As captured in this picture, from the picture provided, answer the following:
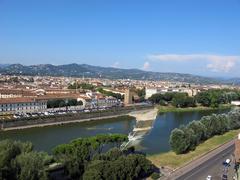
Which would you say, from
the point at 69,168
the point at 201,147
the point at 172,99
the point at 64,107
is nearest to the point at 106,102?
the point at 64,107

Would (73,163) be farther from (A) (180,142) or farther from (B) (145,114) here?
(B) (145,114)

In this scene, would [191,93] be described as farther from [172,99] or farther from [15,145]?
[15,145]

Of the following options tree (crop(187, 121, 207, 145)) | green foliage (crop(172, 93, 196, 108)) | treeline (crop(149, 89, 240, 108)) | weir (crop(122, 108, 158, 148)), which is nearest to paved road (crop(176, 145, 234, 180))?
tree (crop(187, 121, 207, 145))

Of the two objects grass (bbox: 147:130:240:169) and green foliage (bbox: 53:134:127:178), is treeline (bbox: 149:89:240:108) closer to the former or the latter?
grass (bbox: 147:130:240:169)

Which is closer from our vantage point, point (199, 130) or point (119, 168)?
point (119, 168)

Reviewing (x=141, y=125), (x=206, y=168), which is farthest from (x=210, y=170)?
(x=141, y=125)

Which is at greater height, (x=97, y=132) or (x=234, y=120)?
(x=234, y=120)
